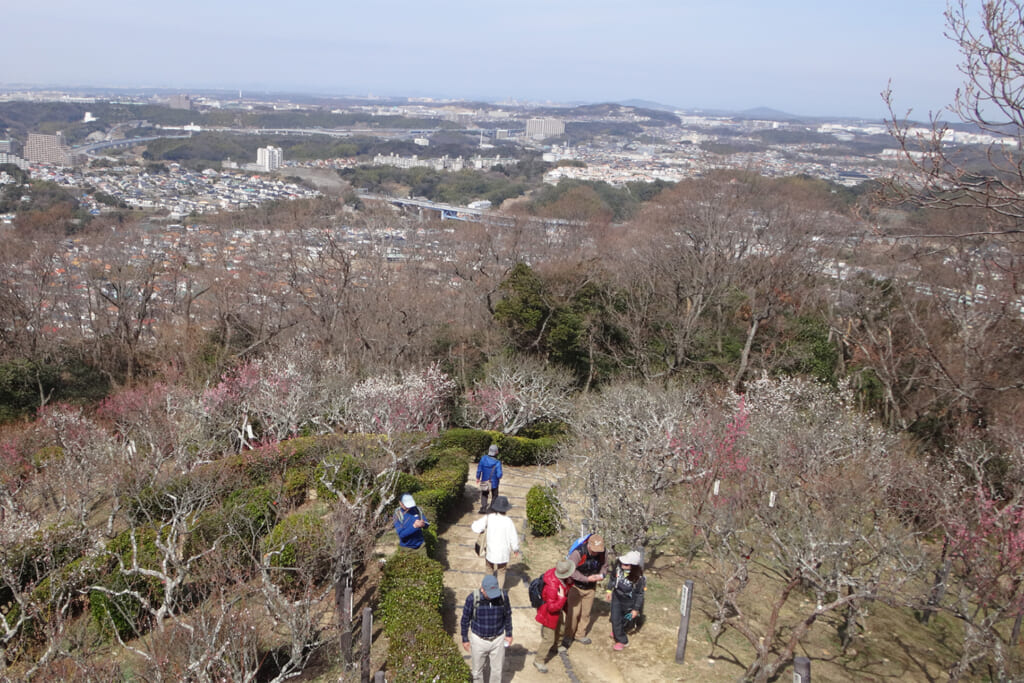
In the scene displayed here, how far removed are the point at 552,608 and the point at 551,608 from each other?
0.04 feet

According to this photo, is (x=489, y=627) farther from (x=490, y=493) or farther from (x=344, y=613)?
(x=490, y=493)

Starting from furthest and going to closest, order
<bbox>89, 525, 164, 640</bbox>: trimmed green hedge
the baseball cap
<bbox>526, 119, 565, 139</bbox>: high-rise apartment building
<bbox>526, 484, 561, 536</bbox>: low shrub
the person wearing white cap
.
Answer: <bbox>526, 119, 565, 139</bbox>: high-rise apartment building, <bbox>526, 484, 561, 536</bbox>: low shrub, the person wearing white cap, <bbox>89, 525, 164, 640</bbox>: trimmed green hedge, the baseball cap

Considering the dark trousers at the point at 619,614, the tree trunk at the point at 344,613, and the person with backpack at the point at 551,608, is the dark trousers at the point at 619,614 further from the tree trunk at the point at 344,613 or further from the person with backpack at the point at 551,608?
the tree trunk at the point at 344,613

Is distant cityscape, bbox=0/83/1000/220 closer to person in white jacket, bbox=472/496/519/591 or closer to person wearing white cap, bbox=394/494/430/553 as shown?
person in white jacket, bbox=472/496/519/591

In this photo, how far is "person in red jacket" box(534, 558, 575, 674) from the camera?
7.41 m

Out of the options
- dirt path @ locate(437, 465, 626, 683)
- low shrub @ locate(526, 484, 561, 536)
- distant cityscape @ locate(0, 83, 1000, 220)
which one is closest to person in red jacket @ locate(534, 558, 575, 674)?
dirt path @ locate(437, 465, 626, 683)

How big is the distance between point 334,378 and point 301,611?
8735mm

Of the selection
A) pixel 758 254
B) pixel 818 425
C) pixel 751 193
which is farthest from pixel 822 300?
pixel 818 425

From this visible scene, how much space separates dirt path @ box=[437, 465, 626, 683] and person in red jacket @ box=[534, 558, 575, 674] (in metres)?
0.14

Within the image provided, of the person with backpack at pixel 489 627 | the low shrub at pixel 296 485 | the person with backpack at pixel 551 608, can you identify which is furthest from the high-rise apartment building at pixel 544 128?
→ the person with backpack at pixel 489 627

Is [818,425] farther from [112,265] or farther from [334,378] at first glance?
[112,265]

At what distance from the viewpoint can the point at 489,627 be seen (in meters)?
6.70

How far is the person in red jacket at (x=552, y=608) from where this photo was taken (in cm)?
741

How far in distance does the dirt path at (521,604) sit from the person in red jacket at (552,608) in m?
0.14
